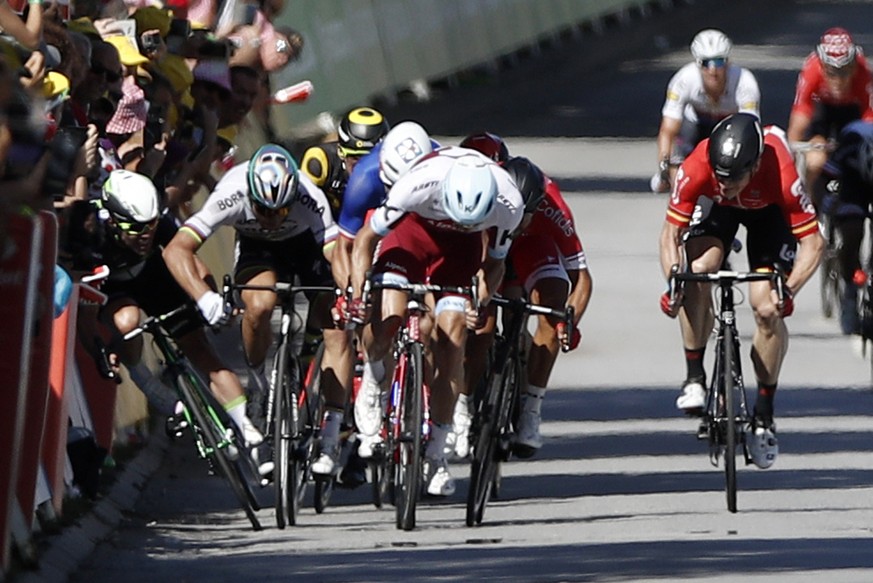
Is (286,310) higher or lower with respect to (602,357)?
higher

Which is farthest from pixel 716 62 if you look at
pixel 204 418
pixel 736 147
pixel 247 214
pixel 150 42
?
pixel 204 418

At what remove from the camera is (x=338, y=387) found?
1248 centimetres

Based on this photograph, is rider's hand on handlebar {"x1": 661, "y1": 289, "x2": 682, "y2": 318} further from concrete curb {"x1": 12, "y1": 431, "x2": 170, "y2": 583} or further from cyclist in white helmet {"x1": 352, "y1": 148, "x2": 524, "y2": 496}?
concrete curb {"x1": 12, "y1": 431, "x2": 170, "y2": 583}

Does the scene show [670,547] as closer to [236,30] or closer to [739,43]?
[236,30]

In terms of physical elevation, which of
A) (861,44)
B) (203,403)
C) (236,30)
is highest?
(236,30)

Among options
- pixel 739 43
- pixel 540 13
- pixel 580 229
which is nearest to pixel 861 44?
pixel 739 43

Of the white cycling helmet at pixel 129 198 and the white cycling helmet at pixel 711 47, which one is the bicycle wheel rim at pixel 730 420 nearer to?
the white cycling helmet at pixel 129 198

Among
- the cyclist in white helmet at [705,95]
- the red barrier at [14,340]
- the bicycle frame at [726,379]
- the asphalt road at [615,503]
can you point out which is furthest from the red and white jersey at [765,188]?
the cyclist in white helmet at [705,95]

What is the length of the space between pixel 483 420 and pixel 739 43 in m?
32.1

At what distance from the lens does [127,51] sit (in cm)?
1403

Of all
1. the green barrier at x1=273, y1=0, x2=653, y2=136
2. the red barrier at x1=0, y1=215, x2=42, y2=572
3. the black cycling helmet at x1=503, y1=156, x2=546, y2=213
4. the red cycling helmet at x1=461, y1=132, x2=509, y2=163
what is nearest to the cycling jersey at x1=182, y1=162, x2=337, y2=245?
the red cycling helmet at x1=461, y1=132, x2=509, y2=163

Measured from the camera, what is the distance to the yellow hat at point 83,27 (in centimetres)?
1296

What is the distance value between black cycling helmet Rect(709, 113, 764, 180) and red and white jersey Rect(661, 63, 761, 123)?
266 inches

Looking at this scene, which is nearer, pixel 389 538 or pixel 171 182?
pixel 389 538
